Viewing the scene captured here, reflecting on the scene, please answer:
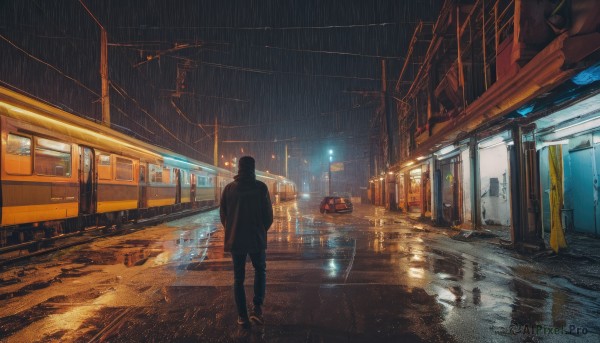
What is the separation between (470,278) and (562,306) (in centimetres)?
154

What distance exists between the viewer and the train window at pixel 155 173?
1623 cm

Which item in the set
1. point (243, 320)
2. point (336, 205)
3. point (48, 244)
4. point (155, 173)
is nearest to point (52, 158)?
point (48, 244)

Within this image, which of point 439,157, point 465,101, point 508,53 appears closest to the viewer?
point 508,53

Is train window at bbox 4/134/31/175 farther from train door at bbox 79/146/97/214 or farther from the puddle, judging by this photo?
the puddle

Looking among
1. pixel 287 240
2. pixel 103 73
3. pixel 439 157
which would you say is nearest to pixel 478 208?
pixel 439 157

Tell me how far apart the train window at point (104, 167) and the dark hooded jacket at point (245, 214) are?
9.62 metres

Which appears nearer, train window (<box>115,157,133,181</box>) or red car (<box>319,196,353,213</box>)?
train window (<box>115,157,133,181</box>)

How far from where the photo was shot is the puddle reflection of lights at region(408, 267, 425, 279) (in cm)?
596

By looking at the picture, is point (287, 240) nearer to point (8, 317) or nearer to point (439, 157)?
point (8, 317)

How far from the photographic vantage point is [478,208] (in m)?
11.3

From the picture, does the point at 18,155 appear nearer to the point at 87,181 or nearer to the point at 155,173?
the point at 87,181

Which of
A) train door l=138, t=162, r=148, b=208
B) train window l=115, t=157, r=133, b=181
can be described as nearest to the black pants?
train window l=115, t=157, r=133, b=181

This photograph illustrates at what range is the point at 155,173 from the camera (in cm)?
1683

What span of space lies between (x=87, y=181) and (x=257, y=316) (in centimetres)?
957
